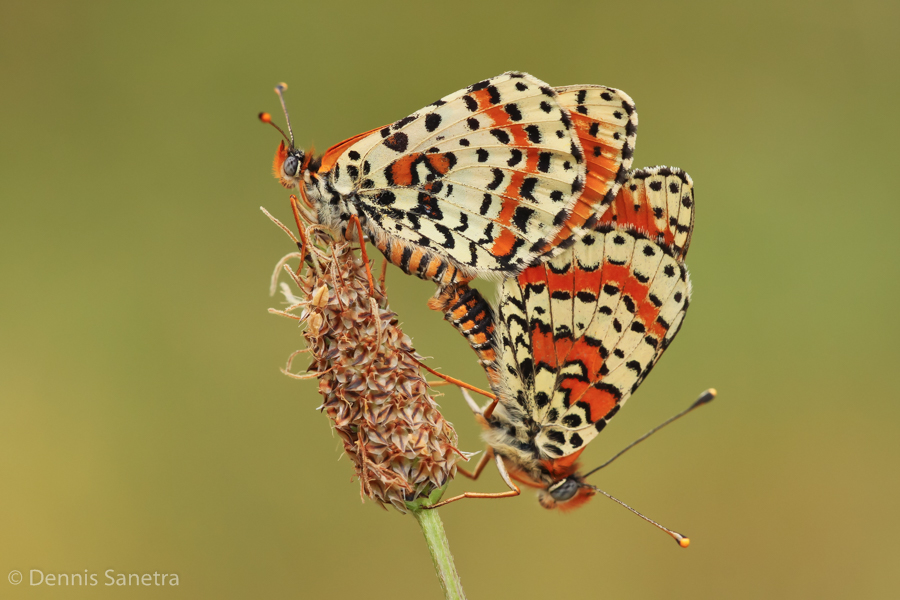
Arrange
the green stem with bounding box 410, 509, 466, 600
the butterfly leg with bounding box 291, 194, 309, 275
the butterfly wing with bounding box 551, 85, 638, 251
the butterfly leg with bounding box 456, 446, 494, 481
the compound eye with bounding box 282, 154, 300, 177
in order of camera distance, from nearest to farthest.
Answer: the green stem with bounding box 410, 509, 466, 600
the butterfly leg with bounding box 291, 194, 309, 275
the compound eye with bounding box 282, 154, 300, 177
the butterfly wing with bounding box 551, 85, 638, 251
the butterfly leg with bounding box 456, 446, 494, 481

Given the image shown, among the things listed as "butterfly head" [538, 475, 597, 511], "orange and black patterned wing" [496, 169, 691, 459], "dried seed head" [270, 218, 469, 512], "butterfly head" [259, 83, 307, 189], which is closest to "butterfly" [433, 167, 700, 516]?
"orange and black patterned wing" [496, 169, 691, 459]

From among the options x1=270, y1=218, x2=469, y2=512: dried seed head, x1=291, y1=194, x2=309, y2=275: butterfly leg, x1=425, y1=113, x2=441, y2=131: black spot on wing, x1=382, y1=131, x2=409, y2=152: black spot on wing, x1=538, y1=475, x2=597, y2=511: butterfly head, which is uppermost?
x1=425, y1=113, x2=441, y2=131: black spot on wing

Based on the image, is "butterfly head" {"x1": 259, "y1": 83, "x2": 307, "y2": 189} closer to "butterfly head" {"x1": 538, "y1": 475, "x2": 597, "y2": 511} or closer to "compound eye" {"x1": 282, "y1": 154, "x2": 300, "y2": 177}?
"compound eye" {"x1": 282, "y1": 154, "x2": 300, "y2": 177}

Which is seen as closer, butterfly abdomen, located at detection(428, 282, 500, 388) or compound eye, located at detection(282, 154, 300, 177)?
compound eye, located at detection(282, 154, 300, 177)

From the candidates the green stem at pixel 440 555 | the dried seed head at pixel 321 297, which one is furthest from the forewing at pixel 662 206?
the green stem at pixel 440 555

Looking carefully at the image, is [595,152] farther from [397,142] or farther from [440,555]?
[440,555]

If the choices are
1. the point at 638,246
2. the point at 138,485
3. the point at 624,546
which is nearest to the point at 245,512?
the point at 138,485

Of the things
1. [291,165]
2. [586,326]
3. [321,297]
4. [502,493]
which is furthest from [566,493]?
[291,165]
